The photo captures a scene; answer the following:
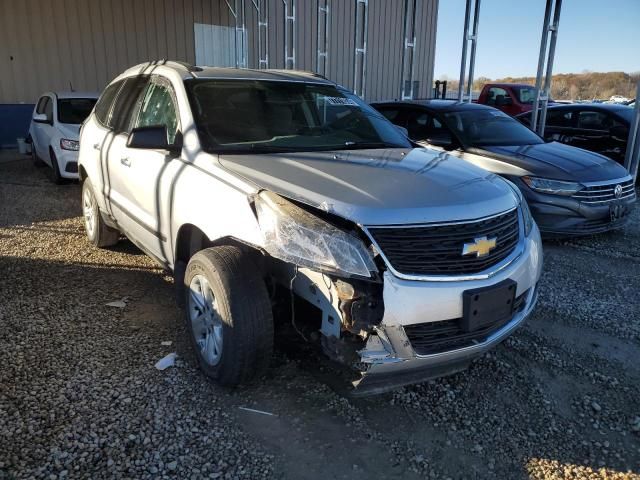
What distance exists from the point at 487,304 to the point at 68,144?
760cm

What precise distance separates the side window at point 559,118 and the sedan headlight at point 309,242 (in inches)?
366

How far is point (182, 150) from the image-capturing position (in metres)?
3.36

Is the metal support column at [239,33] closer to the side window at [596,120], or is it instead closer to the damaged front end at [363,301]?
the side window at [596,120]

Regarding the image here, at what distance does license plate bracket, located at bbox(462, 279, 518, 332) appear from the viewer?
2.55m

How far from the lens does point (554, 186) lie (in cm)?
583

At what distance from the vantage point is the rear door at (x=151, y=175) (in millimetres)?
3430

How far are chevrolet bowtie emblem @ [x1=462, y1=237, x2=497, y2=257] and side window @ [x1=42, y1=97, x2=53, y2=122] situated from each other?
8206 mm

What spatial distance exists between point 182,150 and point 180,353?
1297 millimetres

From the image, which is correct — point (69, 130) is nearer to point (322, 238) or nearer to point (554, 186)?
point (554, 186)

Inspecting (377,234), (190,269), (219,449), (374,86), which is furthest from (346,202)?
(374,86)

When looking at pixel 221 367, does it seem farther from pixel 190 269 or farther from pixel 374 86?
pixel 374 86

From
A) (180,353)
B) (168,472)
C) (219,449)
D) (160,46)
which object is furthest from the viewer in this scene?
(160,46)

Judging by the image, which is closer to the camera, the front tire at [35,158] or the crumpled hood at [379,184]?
the crumpled hood at [379,184]

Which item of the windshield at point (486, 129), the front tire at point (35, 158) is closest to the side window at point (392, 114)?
the windshield at point (486, 129)
